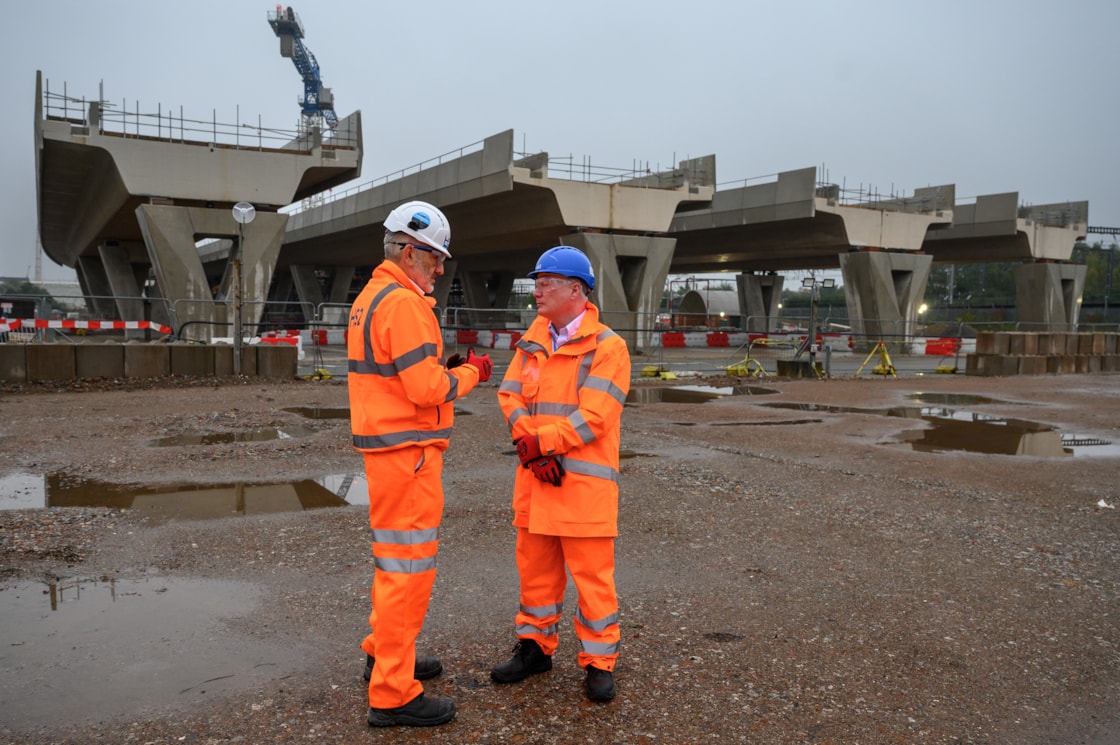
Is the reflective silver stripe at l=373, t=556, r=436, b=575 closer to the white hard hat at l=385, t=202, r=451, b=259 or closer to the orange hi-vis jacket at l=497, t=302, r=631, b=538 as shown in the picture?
the orange hi-vis jacket at l=497, t=302, r=631, b=538

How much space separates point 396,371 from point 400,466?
40 cm

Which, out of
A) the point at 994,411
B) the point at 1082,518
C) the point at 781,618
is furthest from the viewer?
the point at 994,411

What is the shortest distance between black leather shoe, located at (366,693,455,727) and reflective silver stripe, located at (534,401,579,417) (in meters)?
1.36

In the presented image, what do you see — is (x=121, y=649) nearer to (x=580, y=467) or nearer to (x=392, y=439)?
(x=392, y=439)

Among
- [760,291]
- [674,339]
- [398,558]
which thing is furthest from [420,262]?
[760,291]

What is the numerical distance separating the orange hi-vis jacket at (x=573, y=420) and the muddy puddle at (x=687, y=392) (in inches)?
462

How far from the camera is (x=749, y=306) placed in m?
53.3

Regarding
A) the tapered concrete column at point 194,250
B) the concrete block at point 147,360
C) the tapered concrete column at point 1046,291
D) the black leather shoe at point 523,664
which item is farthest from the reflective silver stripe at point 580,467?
the tapered concrete column at point 1046,291

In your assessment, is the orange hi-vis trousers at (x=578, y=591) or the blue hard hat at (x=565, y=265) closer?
the orange hi-vis trousers at (x=578, y=591)

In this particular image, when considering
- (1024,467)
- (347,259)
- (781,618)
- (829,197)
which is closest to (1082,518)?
(1024,467)

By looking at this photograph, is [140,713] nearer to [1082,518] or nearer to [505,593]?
[505,593]

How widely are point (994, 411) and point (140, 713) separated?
591 inches

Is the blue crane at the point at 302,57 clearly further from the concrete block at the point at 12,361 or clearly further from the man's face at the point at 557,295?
the man's face at the point at 557,295

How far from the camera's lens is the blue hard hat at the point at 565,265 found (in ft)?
12.5
